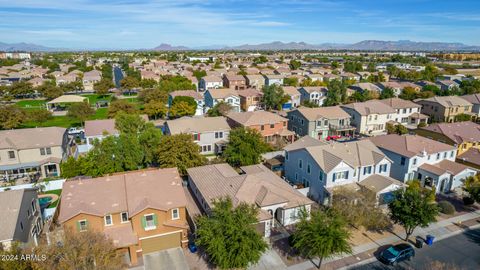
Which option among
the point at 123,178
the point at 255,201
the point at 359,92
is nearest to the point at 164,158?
the point at 123,178

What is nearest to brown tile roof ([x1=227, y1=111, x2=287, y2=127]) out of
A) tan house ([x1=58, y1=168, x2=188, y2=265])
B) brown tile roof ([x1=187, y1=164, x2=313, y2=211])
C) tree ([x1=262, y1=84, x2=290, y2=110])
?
brown tile roof ([x1=187, y1=164, x2=313, y2=211])

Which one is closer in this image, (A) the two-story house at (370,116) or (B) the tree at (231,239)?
(B) the tree at (231,239)

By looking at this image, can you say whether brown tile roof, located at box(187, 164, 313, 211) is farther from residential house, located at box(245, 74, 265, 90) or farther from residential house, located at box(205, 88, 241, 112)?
residential house, located at box(245, 74, 265, 90)

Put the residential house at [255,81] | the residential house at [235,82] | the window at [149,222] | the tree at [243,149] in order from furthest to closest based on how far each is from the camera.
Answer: the residential house at [255,81] < the residential house at [235,82] < the tree at [243,149] < the window at [149,222]

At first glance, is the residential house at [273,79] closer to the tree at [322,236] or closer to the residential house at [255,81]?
the residential house at [255,81]

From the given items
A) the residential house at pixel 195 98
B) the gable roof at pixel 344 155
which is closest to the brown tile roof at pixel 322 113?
the gable roof at pixel 344 155

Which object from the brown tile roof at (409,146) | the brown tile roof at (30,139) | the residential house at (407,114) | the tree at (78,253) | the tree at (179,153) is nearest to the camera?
the tree at (78,253)
